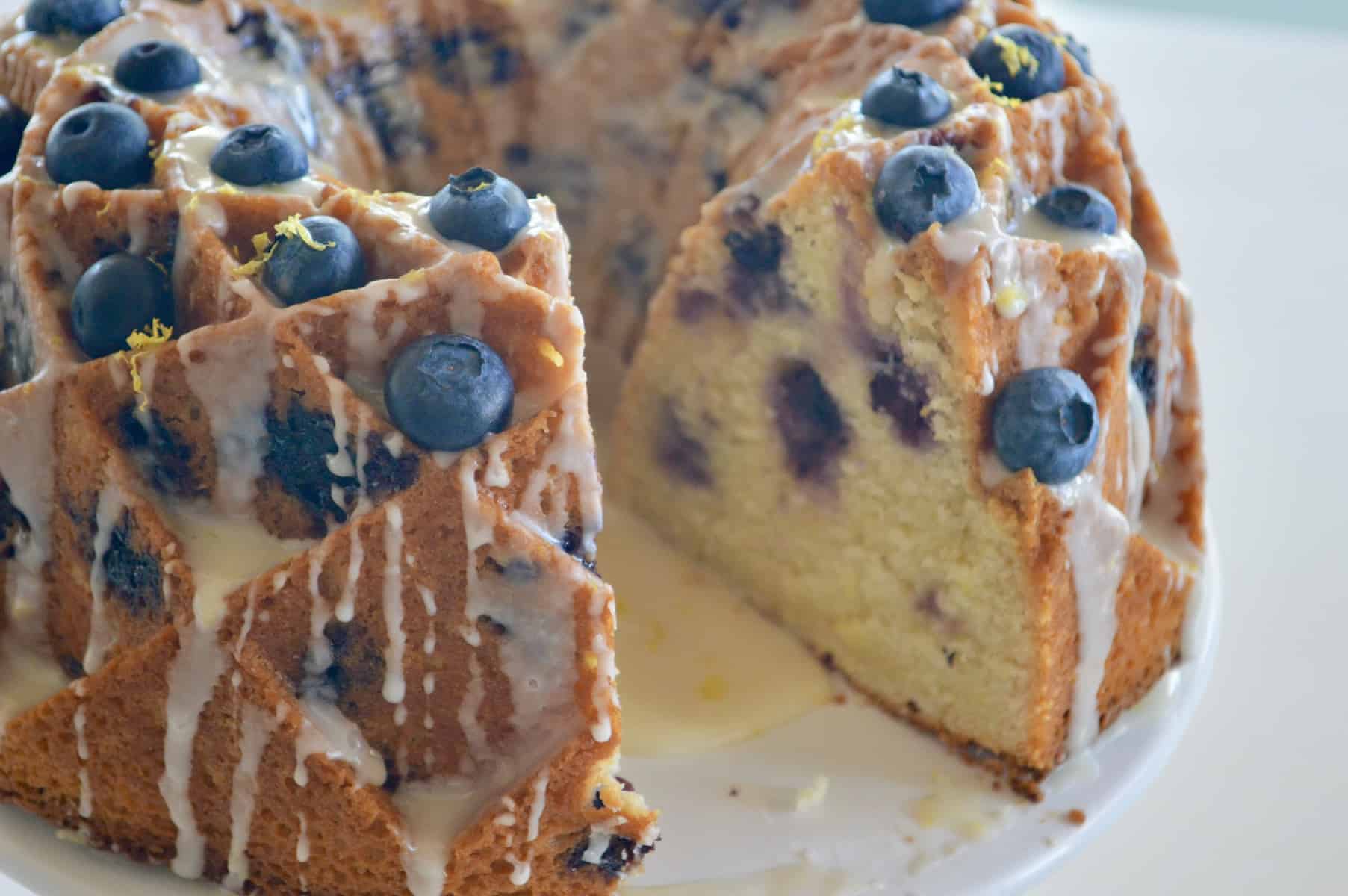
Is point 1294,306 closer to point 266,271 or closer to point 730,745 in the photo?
point 730,745

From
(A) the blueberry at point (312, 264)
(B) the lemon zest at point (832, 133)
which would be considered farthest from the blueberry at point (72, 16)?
(B) the lemon zest at point (832, 133)

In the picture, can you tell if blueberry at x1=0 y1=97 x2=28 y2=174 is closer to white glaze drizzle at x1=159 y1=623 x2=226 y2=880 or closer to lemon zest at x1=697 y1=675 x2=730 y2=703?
white glaze drizzle at x1=159 y1=623 x2=226 y2=880

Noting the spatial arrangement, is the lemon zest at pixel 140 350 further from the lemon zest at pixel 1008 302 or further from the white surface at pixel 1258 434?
the lemon zest at pixel 1008 302

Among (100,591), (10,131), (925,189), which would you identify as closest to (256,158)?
(10,131)

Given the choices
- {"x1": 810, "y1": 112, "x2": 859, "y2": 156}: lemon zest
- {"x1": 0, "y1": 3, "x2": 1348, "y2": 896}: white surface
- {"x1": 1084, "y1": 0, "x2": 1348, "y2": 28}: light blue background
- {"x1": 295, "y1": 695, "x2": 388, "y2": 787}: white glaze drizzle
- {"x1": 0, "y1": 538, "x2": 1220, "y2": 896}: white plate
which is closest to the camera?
{"x1": 295, "y1": 695, "x2": 388, "y2": 787}: white glaze drizzle

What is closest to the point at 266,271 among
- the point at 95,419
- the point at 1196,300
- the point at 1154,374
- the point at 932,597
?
the point at 95,419

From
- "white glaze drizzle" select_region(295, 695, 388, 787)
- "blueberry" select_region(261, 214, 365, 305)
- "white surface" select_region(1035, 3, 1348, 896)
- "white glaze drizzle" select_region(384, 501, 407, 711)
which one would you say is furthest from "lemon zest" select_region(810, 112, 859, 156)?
"white surface" select_region(1035, 3, 1348, 896)

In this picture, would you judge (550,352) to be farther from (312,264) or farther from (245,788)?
(245,788)
